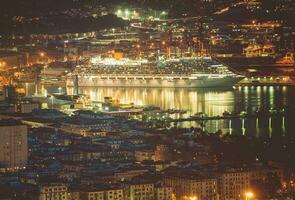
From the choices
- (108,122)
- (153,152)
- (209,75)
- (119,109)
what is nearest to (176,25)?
(209,75)

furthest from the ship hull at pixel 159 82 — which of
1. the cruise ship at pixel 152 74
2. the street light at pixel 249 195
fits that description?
the street light at pixel 249 195

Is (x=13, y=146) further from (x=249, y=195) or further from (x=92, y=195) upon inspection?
(x=249, y=195)

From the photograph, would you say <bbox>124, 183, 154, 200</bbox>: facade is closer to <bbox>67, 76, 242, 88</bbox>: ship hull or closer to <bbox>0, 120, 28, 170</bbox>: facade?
<bbox>0, 120, 28, 170</bbox>: facade

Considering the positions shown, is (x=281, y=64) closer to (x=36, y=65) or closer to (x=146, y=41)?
(x=146, y=41)

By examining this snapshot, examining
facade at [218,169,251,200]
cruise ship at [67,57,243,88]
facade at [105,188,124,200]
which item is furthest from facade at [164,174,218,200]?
cruise ship at [67,57,243,88]

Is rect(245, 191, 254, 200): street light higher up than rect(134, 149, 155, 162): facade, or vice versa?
rect(134, 149, 155, 162): facade

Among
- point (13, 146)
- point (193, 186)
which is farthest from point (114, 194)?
point (13, 146)

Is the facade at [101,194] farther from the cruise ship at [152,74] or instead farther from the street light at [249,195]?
the cruise ship at [152,74]

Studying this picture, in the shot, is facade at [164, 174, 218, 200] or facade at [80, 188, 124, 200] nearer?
facade at [80, 188, 124, 200]
